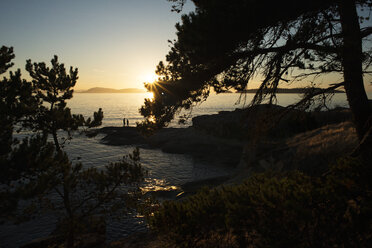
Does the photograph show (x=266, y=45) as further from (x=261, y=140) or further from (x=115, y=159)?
(x=115, y=159)

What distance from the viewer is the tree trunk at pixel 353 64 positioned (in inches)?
226

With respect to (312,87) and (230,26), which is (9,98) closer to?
(230,26)

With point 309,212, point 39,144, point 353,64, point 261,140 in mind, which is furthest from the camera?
point 261,140

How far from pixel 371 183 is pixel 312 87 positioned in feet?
11.3

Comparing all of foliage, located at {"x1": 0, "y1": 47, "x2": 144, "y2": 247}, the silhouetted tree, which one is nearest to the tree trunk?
the silhouetted tree

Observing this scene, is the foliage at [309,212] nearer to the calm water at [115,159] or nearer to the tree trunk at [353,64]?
the tree trunk at [353,64]

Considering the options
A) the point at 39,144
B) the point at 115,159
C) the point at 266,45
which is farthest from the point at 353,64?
the point at 115,159

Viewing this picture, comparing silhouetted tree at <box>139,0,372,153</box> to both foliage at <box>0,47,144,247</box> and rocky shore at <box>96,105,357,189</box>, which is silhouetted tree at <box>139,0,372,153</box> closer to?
rocky shore at <box>96,105,357,189</box>

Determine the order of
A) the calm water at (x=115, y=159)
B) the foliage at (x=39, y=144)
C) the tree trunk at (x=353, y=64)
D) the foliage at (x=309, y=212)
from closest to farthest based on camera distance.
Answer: the foliage at (x=309, y=212)
the tree trunk at (x=353, y=64)
the foliage at (x=39, y=144)
the calm water at (x=115, y=159)

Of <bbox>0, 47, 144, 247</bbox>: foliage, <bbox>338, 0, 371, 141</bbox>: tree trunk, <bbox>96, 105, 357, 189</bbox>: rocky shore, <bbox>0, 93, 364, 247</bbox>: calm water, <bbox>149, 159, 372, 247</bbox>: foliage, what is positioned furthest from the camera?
<bbox>0, 93, 364, 247</bbox>: calm water

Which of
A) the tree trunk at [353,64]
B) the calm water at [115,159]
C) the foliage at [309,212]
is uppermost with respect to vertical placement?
the tree trunk at [353,64]

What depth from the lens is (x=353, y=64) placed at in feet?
19.8

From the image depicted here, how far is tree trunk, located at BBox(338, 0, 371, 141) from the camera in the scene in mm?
5734

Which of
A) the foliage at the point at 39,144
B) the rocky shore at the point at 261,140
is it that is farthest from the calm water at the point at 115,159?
the foliage at the point at 39,144
